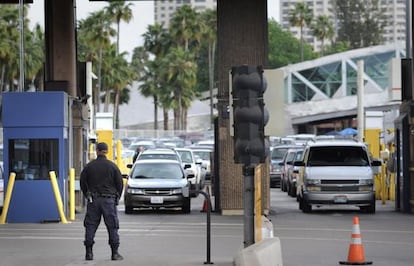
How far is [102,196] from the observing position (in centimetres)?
1759

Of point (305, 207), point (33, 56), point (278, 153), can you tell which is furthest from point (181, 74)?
point (305, 207)

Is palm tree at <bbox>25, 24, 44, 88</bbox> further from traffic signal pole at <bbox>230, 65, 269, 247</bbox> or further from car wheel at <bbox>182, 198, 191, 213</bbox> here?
traffic signal pole at <bbox>230, 65, 269, 247</bbox>

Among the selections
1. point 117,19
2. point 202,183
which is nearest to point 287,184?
point 202,183

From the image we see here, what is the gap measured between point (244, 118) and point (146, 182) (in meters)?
16.9

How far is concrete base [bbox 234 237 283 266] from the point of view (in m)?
14.7

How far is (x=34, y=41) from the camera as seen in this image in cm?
9575

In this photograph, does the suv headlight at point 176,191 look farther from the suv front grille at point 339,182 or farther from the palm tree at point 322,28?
the palm tree at point 322,28

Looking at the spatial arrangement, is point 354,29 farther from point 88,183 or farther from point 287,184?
point 88,183

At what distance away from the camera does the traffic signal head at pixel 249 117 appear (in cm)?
1527

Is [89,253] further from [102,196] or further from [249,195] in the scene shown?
[249,195]

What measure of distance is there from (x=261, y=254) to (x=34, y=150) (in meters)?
13.9

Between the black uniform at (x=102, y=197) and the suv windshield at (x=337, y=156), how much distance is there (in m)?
15.0

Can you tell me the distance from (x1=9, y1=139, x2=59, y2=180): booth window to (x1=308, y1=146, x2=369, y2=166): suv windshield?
8.03m

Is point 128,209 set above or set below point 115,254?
below
